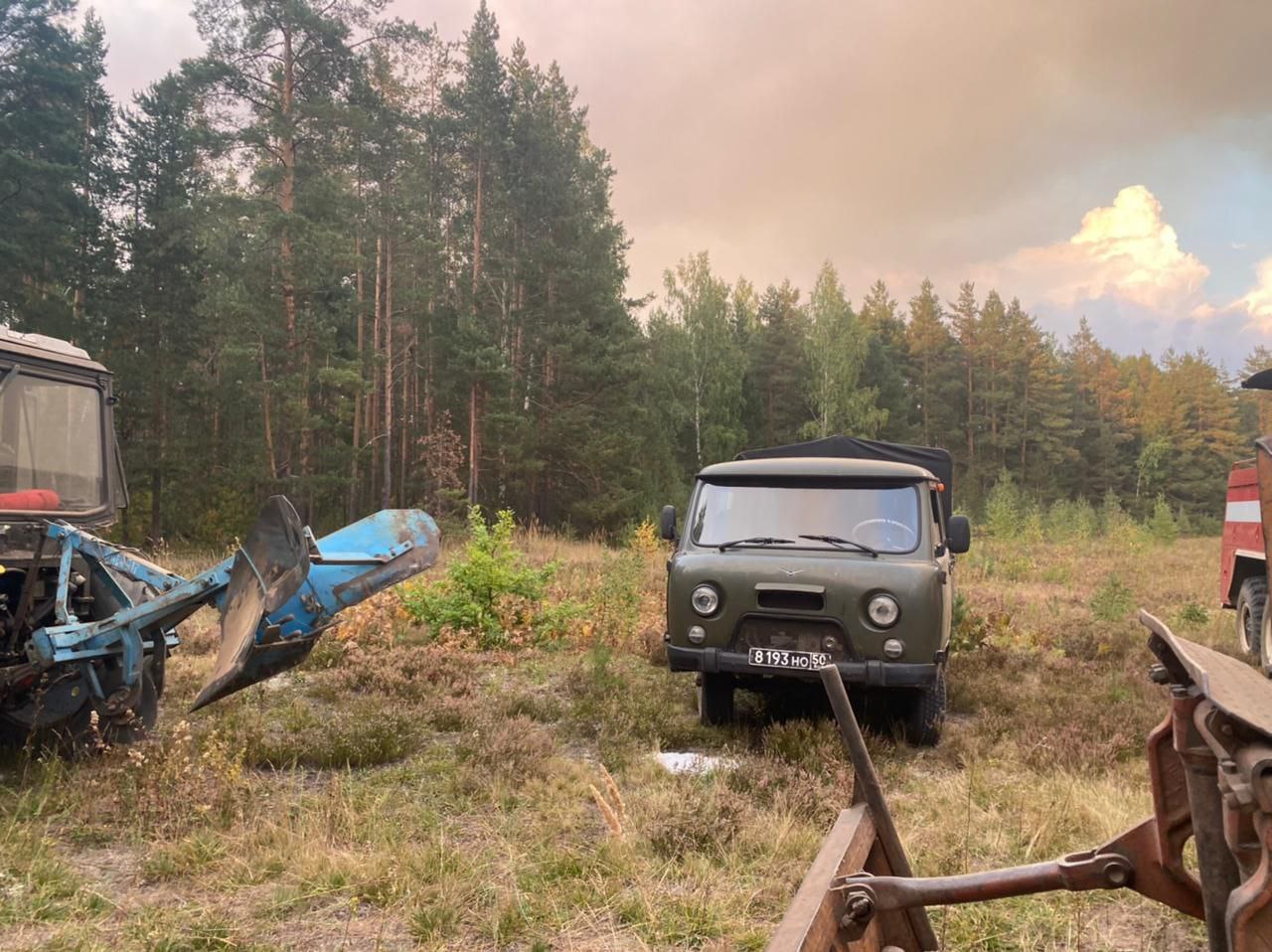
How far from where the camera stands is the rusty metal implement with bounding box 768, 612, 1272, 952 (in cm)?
128

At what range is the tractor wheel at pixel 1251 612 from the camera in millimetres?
7953

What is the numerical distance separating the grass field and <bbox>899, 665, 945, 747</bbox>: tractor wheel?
177mm

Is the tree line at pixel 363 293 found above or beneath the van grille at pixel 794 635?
above

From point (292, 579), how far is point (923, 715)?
417 centimetres

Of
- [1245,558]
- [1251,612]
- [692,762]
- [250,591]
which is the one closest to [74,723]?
[250,591]

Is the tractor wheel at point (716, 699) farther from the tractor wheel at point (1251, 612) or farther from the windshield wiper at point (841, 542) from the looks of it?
the tractor wheel at point (1251, 612)

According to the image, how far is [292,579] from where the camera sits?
4.11m

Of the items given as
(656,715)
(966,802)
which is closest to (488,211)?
(656,715)

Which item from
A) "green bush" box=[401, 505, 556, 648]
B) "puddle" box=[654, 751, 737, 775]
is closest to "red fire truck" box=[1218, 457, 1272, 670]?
"puddle" box=[654, 751, 737, 775]

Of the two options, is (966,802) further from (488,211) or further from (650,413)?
(650,413)

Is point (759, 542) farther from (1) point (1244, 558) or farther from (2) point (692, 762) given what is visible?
(1) point (1244, 558)

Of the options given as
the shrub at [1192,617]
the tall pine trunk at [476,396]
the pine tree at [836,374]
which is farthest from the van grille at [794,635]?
the pine tree at [836,374]

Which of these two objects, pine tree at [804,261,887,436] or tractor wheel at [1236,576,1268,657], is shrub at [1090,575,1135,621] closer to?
tractor wheel at [1236,576,1268,657]

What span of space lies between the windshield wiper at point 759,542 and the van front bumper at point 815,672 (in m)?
0.76
